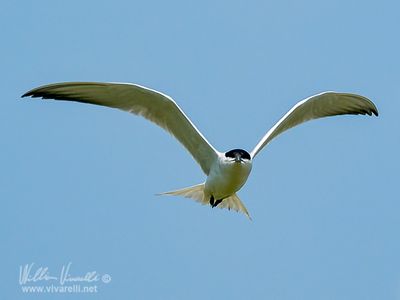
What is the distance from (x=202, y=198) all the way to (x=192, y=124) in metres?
1.80

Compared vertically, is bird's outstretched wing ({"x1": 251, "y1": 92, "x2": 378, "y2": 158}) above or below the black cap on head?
above

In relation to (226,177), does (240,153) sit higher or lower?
higher

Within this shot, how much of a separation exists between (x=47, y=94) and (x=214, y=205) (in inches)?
132

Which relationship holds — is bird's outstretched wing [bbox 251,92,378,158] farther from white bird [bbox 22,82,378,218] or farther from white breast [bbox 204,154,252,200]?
white breast [bbox 204,154,252,200]

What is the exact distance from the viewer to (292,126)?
13570 millimetres

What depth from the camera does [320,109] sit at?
13750mm

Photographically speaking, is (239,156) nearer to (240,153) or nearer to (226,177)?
(240,153)

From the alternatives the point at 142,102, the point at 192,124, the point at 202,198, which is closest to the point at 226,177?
the point at 192,124

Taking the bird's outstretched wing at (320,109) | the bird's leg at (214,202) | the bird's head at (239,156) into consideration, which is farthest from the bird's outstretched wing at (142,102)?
the bird's outstretched wing at (320,109)

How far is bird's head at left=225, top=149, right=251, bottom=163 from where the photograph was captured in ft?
40.5

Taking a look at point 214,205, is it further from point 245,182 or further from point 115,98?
point 115,98

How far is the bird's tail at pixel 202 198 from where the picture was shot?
14.0 meters

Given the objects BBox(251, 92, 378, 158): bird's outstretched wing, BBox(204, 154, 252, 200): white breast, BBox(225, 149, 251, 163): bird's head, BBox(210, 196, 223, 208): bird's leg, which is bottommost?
BBox(210, 196, 223, 208): bird's leg

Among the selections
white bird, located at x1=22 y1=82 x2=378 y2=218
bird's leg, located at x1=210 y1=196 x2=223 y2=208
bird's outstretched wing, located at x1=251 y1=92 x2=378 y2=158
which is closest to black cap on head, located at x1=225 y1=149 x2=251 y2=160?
white bird, located at x1=22 y1=82 x2=378 y2=218
